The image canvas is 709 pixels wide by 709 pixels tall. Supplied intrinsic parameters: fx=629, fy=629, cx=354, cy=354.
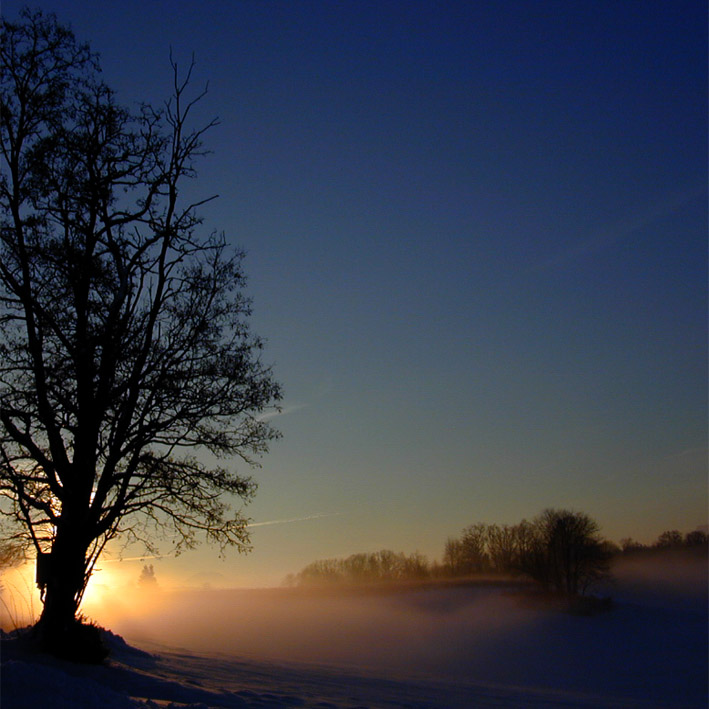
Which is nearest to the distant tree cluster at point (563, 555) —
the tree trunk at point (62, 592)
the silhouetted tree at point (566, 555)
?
the silhouetted tree at point (566, 555)

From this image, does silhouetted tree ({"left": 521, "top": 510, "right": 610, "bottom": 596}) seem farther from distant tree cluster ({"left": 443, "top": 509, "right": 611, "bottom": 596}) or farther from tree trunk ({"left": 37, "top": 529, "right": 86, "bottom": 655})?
tree trunk ({"left": 37, "top": 529, "right": 86, "bottom": 655})

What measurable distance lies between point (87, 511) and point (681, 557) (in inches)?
3313

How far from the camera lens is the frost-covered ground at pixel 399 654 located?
10.1m

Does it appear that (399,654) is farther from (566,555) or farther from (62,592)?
(62,592)

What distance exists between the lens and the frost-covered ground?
10.1 m

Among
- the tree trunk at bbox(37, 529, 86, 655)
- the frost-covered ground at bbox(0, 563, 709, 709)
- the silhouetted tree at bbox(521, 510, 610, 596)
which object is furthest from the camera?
the silhouetted tree at bbox(521, 510, 610, 596)

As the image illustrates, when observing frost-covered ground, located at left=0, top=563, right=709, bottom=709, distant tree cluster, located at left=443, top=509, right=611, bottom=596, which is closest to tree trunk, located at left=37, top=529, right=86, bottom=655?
frost-covered ground, located at left=0, top=563, right=709, bottom=709

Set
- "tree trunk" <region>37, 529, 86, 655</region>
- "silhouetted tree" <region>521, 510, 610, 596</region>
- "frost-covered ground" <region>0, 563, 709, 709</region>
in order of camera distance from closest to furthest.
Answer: "frost-covered ground" <region>0, 563, 709, 709</region> → "tree trunk" <region>37, 529, 86, 655</region> → "silhouetted tree" <region>521, 510, 610, 596</region>

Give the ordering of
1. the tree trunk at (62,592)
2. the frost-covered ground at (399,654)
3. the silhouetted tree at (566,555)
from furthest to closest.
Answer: the silhouetted tree at (566,555) < the tree trunk at (62,592) < the frost-covered ground at (399,654)

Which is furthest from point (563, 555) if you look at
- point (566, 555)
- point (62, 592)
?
point (62, 592)

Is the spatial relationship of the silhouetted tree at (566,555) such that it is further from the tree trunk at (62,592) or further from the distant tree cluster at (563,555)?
the tree trunk at (62,592)

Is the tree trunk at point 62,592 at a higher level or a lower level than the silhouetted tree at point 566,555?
higher

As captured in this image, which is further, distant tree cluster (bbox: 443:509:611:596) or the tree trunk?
distant tree cluster (bbox: 443:509:611:596)

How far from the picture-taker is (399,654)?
48.4 meters
